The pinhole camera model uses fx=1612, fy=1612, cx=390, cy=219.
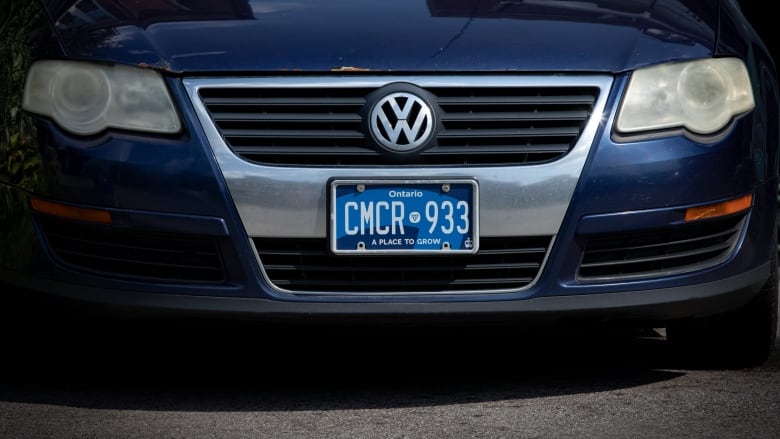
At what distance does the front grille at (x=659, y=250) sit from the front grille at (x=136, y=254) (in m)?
1.03

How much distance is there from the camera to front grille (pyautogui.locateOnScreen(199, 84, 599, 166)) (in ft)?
14.0

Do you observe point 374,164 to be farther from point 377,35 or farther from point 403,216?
point 377,35

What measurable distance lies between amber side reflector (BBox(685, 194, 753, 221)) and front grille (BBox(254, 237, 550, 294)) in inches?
16.5

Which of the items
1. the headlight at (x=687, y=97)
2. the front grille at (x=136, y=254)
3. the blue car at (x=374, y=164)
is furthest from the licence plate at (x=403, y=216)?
the headlight at (x=687, y=97)

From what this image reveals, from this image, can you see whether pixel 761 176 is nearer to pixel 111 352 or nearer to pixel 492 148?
pixel 492 148

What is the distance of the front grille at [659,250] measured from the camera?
441 cm

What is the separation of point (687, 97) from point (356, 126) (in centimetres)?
93

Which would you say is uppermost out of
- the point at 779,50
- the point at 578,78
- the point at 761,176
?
the point at 578,78

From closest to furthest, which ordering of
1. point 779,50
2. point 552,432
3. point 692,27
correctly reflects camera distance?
point 552,432
point 692,27
point 779,50

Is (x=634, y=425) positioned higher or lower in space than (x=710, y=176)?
lower

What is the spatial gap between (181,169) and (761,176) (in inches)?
65.0

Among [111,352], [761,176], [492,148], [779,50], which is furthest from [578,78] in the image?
[779,50]

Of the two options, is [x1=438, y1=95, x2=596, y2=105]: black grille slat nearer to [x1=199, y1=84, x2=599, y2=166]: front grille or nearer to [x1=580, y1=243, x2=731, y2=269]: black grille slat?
[x1=199, y1=84, x2=599, y2=166]: front grille

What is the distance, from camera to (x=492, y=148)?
4281 millimetres
